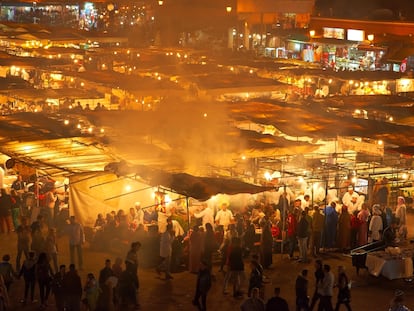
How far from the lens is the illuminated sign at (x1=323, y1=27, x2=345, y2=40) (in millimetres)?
49312

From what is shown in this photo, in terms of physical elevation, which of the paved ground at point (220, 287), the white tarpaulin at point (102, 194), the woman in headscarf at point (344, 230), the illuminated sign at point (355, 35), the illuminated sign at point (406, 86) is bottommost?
the paved ground at point (220, 287)

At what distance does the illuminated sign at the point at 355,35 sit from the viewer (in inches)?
1866

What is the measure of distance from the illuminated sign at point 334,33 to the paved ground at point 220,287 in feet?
113

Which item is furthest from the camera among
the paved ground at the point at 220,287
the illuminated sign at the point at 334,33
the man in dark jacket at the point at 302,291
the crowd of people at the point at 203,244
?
the illuminated sign at the point at 334,33

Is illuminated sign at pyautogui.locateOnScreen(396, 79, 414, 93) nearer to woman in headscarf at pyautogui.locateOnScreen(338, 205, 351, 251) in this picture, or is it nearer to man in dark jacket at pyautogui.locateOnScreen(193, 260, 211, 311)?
woman in headscarf at pyautogui.locateOnScreen(338, 205, 351, 251)

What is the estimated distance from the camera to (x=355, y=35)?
1898 inches

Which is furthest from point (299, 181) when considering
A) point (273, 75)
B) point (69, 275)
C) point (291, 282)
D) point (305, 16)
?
point (305, 16)

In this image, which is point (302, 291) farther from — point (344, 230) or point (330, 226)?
point (344, 230)

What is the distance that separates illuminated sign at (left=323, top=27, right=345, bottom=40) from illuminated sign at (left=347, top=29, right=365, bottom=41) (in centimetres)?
49

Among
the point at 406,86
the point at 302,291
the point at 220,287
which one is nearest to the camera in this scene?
the point at 302,291

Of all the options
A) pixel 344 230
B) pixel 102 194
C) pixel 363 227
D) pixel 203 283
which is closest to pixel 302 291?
pixel 203 283

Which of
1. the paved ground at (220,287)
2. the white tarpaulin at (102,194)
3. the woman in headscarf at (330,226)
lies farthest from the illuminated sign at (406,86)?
the white tarpaulin at (102,194)

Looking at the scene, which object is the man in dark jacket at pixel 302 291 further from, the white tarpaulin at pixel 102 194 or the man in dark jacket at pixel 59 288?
the white tarpaulin at pixel 102 194

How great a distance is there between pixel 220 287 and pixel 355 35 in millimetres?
35982
